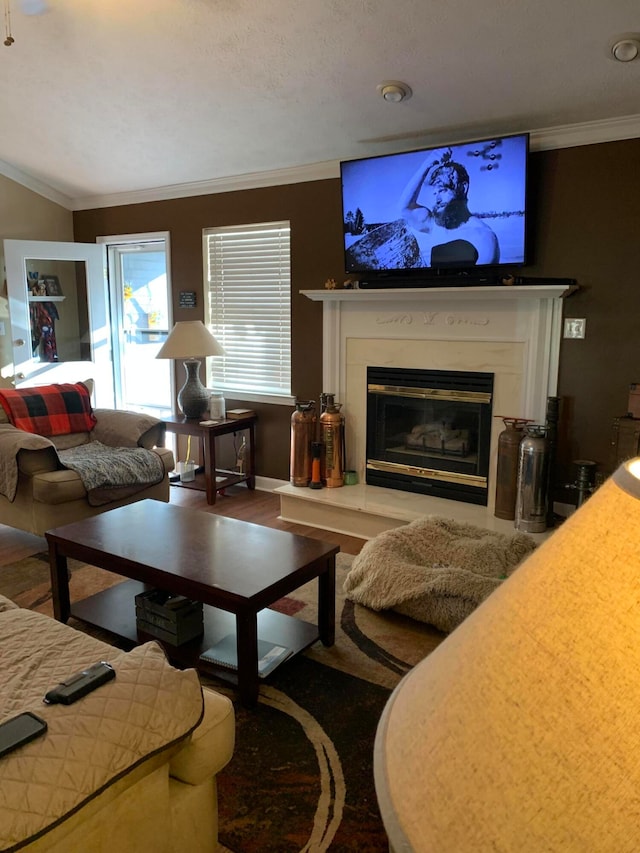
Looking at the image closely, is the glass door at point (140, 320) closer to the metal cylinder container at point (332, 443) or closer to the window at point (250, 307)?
the window at point (250, 307)

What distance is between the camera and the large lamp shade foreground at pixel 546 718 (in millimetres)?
427

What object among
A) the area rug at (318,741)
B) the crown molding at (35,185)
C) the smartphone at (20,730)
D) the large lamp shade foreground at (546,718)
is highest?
the crown molding at (35,185)

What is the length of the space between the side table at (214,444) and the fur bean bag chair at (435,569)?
170 cm

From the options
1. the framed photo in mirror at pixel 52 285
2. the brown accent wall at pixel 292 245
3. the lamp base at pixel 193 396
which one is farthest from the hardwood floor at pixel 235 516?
the framed photo in mirror at pixel 52 285

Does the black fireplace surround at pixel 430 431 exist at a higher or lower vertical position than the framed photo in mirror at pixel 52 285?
lower

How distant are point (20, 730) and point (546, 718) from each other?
907 millimetres

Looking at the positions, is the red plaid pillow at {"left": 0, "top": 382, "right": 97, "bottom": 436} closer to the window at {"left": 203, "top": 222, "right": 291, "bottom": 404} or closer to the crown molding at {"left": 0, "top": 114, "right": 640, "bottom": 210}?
the window at {"left": 203, "top": 222, "right": 291, "bottom": 404}

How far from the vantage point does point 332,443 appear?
13.8ft

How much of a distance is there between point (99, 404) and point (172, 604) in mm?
3618

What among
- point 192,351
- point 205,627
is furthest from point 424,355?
point 205,627

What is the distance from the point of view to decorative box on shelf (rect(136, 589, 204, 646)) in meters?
2.37

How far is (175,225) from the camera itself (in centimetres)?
507

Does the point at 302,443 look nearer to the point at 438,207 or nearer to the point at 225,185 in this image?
the point at 438,207

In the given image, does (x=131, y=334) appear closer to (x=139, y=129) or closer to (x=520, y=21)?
(x=139, y=129)
